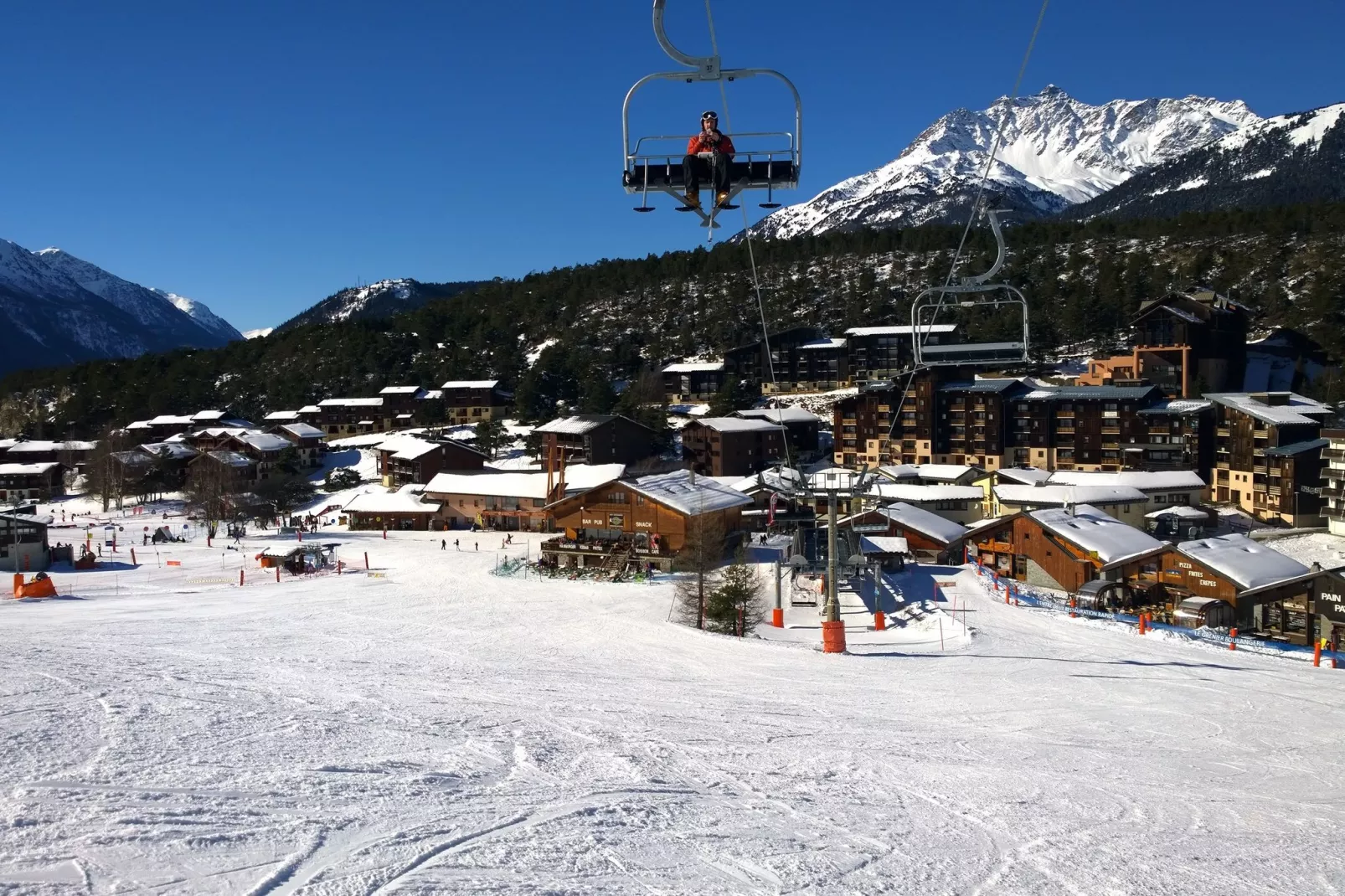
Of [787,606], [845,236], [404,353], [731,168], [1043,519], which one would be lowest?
[787,606]

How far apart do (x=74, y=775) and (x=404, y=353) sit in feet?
266

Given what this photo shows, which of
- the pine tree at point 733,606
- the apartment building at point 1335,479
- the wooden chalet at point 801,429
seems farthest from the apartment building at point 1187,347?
the pine tree at point 733,606

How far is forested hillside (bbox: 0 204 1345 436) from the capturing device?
206ft

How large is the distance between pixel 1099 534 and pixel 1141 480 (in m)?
12.7

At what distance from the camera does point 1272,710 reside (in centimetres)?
1081

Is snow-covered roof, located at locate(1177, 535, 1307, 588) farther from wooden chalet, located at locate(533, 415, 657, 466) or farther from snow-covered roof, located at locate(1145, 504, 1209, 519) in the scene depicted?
wooden chalet, located at locate(533, 415, 657, 466)

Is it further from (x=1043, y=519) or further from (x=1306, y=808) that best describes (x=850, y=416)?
(x=1306, y=808)

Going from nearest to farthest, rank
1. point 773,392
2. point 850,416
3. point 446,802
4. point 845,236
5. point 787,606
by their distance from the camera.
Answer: point 446,802 → point 787,606 → point 850,416 → point 773,392 → point 845,236

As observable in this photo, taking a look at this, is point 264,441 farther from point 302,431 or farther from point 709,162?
point 709,162

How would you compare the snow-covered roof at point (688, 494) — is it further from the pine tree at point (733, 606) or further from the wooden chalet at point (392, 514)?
the wooden chalet at point (392, 514)

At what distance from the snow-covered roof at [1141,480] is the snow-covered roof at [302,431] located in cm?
4513

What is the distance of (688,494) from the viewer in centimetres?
3334

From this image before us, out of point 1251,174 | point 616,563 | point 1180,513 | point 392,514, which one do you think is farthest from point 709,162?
point 1251,174

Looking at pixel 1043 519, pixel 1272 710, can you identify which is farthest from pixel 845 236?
pixel 1272 710
